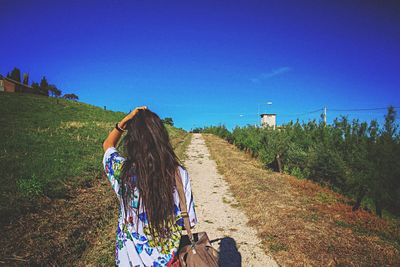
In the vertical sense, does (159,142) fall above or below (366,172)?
above

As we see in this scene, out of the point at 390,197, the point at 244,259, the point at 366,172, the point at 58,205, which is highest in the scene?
the point at 366,172

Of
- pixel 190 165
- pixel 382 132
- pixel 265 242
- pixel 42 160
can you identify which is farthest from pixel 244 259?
pixel 190 165

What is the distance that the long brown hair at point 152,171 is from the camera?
154 cm

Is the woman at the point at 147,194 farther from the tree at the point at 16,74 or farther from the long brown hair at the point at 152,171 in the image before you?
the tree at the point at 16,74

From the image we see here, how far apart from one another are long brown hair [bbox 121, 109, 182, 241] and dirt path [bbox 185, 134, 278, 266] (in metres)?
2.84

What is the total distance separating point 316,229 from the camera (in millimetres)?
5039

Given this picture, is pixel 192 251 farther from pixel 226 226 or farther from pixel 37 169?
pixel 37 169

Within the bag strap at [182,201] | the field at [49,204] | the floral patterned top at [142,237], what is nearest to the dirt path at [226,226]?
the field at [49,204]

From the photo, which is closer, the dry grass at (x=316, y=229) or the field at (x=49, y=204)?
the field at (x=49, y=204)

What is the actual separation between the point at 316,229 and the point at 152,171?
4.96 metres

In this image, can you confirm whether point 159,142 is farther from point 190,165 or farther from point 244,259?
point 190,165

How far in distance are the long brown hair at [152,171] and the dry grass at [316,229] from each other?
3303mm

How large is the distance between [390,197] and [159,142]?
21.6ft

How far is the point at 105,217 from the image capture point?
523 centimetres
